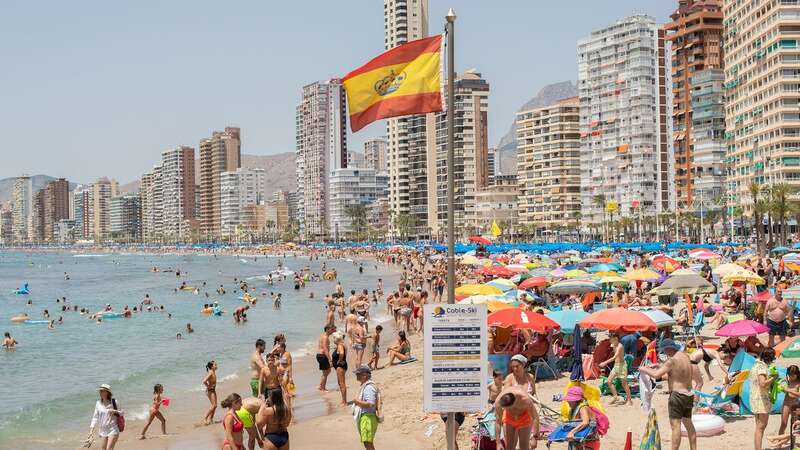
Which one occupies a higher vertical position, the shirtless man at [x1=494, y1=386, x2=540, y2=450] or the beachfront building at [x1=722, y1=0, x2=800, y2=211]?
the beachfront building at [x1=722, y1=0, x2=800, y2=211]

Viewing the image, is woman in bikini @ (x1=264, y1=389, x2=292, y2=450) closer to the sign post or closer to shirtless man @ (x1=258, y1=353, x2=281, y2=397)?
the sign post

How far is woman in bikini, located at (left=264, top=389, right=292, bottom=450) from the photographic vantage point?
29.6ft

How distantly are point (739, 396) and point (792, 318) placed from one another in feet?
25.3

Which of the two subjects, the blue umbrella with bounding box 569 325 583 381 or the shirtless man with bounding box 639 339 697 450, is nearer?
the shirtless man with bounding box 639 339 697 450

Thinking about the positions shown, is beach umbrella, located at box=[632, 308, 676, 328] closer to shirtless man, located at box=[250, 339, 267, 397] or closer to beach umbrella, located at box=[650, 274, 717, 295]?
beach umbrella, located at box=[650, 274, 717, 295]

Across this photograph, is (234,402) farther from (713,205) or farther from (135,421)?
(713,205)

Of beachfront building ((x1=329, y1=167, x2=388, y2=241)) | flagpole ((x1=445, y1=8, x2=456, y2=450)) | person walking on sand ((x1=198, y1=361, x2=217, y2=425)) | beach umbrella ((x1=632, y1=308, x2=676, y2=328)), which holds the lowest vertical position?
person walking on sand ((x1=198, y1=361, x2=217, y2=425))

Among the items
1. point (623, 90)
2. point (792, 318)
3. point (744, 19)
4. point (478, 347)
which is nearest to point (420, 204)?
point (623, 90)

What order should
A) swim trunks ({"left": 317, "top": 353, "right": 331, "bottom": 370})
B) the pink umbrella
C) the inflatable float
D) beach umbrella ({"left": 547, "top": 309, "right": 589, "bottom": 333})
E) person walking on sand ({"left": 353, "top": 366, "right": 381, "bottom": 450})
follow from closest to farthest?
person walking on sand ({"left": 353, "top": 366, "right": 381, "bottom": 450}) → the inflatable float → the pink umbrella → beach umbrella ({"left": 547, "top": 309, "right": 589, "bottom": 333}) → swim trunks ({"left": 317, "top": 353, "right": 331, "bottom": 370})

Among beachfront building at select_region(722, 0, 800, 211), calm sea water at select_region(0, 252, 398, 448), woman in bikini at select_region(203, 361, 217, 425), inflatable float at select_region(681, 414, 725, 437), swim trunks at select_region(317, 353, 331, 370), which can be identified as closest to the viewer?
inflatable float at select_region(681, 414, 725, 437)

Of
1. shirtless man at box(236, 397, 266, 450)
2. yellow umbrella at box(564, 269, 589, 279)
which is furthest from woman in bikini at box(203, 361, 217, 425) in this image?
yellow umbrella at box(564, 269, 589, 279)

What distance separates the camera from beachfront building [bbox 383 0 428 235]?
153 metres

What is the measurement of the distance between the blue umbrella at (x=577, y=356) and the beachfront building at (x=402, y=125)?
449ft

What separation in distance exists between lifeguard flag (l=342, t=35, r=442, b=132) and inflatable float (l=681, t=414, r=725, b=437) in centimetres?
582
